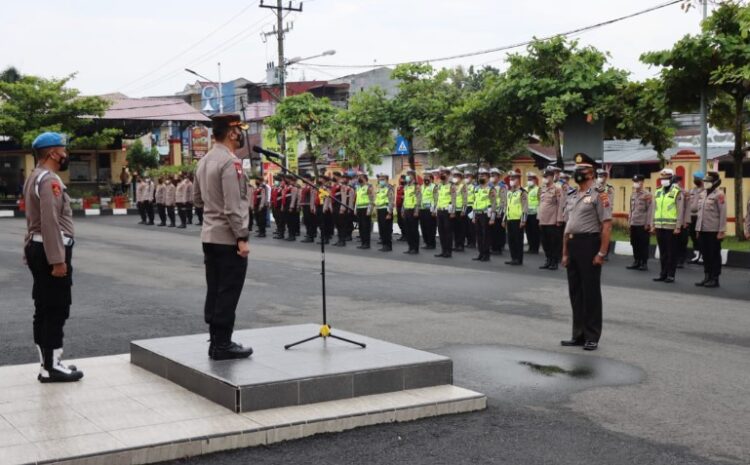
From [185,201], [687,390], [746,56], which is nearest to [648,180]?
[746,56]

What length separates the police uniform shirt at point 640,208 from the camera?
17.1 m

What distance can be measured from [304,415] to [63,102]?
42.6 meters

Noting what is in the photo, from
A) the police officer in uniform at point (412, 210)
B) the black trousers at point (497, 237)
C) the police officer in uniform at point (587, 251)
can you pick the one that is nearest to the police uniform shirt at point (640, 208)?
the black trousers at point (497, 237)

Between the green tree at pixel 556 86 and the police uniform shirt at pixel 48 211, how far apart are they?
17147 millimetres

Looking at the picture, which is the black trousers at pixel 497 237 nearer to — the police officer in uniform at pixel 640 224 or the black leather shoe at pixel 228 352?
the police officer in uniform at pixel 640 224

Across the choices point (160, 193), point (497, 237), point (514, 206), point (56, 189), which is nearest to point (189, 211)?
point (160, 193)

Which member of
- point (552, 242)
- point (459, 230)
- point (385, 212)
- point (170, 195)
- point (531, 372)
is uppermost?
point (170, 195)

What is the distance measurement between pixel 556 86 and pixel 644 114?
2422 mm

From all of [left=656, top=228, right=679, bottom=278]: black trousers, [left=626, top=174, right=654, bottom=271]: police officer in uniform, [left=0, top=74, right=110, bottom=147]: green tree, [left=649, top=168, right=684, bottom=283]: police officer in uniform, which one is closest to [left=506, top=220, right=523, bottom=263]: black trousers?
[left=626, top=174, right=654, bottom=271]: police officer in uniform

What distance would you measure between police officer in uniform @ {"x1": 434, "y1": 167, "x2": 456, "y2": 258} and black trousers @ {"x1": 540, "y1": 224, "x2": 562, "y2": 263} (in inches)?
107

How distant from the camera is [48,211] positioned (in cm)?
642

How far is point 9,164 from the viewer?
153 ft

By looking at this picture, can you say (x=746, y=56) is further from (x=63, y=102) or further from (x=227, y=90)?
(x=227, y=90)

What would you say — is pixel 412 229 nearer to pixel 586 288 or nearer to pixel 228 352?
pixel 586 288
